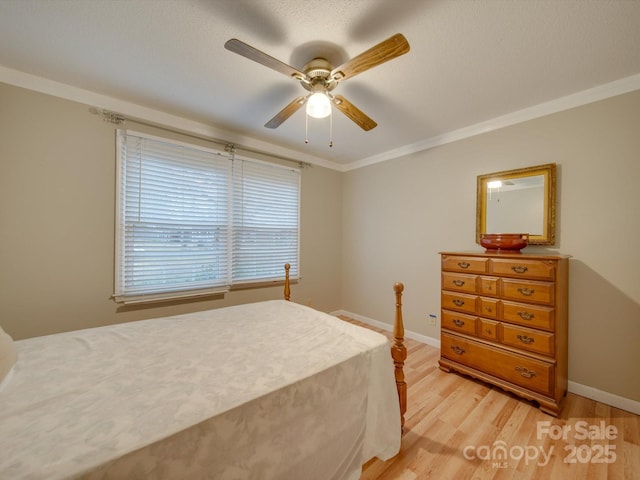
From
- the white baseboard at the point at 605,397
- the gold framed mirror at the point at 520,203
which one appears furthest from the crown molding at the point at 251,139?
the white baseboard at the point at 605,397

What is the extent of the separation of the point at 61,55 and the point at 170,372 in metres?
2.28

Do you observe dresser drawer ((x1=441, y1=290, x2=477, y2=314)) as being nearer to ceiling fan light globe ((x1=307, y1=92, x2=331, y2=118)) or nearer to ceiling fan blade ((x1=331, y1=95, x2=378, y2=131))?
ceiling fan blade ((x1=331, y1=95, x2=378, y2=131))

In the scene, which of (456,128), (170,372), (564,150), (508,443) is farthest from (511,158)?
(170,372)

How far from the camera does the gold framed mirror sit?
2.26 meters


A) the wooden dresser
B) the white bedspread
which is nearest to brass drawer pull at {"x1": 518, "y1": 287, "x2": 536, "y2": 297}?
the wooden dresser

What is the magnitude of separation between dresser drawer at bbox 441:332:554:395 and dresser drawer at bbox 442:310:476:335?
3.5 inches

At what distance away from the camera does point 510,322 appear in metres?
2.10

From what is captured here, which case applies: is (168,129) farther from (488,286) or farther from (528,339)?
(528,339)

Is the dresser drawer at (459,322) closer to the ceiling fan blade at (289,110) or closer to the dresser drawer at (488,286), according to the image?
the dresser drawer at (488,286)

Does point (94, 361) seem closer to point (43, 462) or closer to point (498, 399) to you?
point (43, 462)

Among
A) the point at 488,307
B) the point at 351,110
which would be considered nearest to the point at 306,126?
the point at 351,110

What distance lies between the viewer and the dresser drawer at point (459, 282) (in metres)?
2.32

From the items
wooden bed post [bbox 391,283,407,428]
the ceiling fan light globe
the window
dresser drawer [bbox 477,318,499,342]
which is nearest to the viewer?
wooden bed post [bbox 391,283,407,428]

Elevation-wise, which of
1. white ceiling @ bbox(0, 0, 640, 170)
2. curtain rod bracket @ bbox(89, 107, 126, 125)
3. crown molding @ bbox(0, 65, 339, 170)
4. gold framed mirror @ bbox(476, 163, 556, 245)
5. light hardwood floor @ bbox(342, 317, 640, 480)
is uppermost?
white ceiling @ bbox(0, 0, 640, 170)
